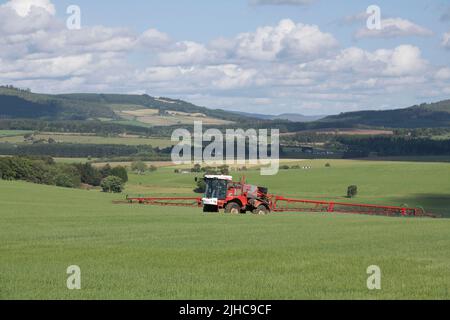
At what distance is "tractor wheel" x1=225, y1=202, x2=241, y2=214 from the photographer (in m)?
43.6

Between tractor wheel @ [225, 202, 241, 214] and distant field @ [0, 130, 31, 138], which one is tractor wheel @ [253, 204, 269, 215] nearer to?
tractor wheel @ [225, 202, 241, 214]

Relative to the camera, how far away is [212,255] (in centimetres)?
2231

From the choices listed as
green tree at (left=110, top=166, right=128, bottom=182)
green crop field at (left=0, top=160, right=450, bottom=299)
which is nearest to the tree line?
green tree at (left=110, top=166, right=128, bottom=182)

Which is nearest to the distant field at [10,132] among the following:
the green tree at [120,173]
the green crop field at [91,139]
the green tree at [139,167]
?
the green crop field at [91,139]

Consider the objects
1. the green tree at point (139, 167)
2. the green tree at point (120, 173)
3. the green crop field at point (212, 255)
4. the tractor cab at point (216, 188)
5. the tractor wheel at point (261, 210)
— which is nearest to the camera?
the green crop field at point (212, 255)

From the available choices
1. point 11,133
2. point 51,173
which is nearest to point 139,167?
point 51,173

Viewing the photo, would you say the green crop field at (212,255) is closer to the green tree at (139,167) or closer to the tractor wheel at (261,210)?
the tractor wheel at (261,210)

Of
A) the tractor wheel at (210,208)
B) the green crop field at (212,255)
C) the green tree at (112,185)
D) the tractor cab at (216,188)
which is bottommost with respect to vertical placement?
the green tree at (112,185)

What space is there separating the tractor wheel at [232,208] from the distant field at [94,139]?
10846 centimetres

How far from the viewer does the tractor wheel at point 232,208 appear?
4356cm

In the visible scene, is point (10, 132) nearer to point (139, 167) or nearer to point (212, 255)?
point (139, 167)

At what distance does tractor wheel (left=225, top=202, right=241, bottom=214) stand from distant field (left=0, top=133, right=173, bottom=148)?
108461mm

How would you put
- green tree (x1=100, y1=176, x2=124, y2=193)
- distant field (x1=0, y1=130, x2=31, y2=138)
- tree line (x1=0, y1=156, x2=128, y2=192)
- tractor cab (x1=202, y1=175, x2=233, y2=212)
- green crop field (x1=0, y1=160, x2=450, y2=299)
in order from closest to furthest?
1. green crop field (x1=0, y1=160, x2=450, y2=299)
2. tractor cab (x1=202, y1=175, x2=233, y2=212)
3. green tree (x1=100, y1=176, x2=124, y2=193)
4. tree line (x1=0, y1=156, x2=128, y2=192)
5. distant field (x1=0, y1=130, x2=31, y2=138)
